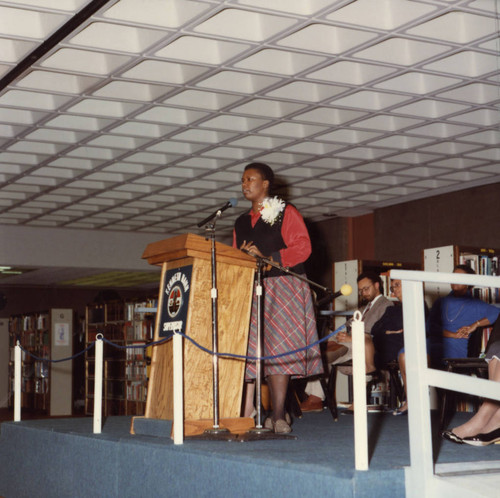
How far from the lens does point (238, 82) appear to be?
233 inches

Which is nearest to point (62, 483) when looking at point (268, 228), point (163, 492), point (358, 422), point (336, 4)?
point (163, 492)

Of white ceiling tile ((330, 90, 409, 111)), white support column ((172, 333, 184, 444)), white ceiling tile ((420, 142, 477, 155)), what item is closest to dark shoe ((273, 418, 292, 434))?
white support column ((172, 333, 184, 444))

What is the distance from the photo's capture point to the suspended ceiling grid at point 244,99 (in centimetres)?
484

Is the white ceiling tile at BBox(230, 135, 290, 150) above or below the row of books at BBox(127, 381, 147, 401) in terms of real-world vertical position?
above

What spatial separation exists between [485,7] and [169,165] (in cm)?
441

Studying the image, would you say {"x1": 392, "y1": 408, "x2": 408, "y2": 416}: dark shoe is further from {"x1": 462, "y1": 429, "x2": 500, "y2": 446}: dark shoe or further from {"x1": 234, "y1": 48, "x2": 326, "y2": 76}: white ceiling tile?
{"x1": 234, "y1": 48, "x2": 326, "y2": 76}: white ceiling tile

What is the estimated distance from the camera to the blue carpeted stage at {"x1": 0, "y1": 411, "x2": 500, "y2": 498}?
7.72ft

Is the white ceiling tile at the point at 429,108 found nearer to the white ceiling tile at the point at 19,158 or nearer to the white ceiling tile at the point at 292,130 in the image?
the white ceiling tile at the point at 292,130

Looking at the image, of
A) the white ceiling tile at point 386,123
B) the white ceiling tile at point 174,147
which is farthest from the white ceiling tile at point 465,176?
the white ceiling tile at point 174,147

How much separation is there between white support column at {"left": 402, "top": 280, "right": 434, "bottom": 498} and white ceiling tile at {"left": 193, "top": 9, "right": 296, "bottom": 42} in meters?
2.91

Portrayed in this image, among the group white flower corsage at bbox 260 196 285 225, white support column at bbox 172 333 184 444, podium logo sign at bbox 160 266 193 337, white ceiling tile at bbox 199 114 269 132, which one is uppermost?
white ceiling tile at bbox 199 114 269 132

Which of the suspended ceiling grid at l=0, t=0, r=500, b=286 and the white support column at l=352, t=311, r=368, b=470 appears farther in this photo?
the suspended ceiling grid at l=0, t=0, r=500, b=286

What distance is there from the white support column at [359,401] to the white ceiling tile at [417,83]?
150 inches

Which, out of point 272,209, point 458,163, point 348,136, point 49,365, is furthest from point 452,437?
point 49,365
